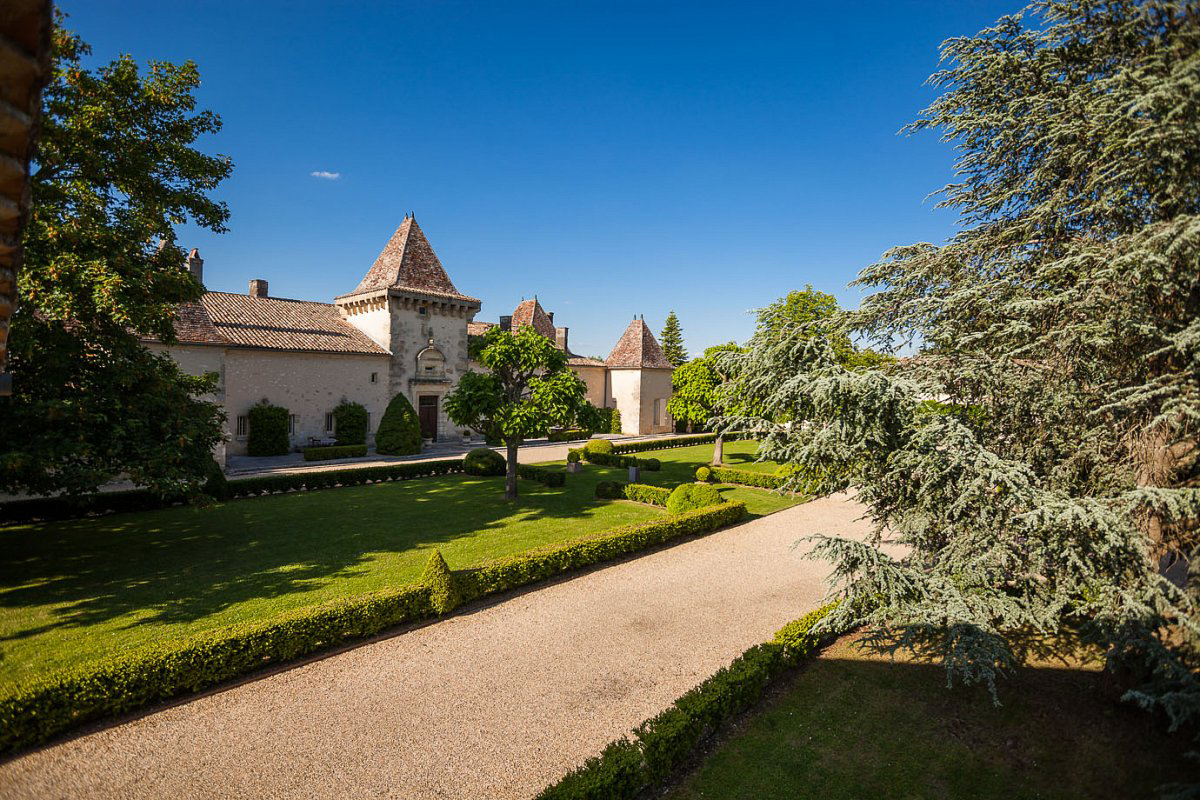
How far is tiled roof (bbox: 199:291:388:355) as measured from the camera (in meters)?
26.9

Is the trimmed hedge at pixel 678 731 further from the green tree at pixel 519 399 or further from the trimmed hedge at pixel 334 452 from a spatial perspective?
the trimmed hedge at pixel 334 452

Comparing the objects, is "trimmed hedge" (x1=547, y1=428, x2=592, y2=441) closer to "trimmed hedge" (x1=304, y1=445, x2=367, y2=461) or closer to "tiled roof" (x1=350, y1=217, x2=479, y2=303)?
"tiled roof" (x1=350, y1=217, x2=479, y2=303)

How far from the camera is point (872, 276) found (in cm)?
887

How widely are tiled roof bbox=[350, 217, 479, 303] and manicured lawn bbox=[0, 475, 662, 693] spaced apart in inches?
601

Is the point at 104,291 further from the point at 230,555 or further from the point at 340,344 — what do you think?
the point at 340,344

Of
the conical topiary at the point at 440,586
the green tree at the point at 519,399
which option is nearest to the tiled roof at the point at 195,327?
the green tree at the point at 519,399

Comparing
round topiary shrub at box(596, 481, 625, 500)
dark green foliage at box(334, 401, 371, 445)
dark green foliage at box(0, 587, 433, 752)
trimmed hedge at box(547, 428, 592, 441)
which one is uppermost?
dark green foliage at box(334, 401, 371, 445)

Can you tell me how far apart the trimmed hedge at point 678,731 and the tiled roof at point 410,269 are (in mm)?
28163

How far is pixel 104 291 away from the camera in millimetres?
10125

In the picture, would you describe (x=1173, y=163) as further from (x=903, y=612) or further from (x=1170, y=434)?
(x=903, y=612)

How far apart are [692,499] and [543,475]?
789 centimetres

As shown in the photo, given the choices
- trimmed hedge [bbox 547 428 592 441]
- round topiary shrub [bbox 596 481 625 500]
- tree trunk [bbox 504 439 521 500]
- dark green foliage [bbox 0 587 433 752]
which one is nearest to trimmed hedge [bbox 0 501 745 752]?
dark green foliage [bbox 0 587 433 752]

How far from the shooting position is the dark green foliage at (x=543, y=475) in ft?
72.7

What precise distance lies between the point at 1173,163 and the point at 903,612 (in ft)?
19.2
